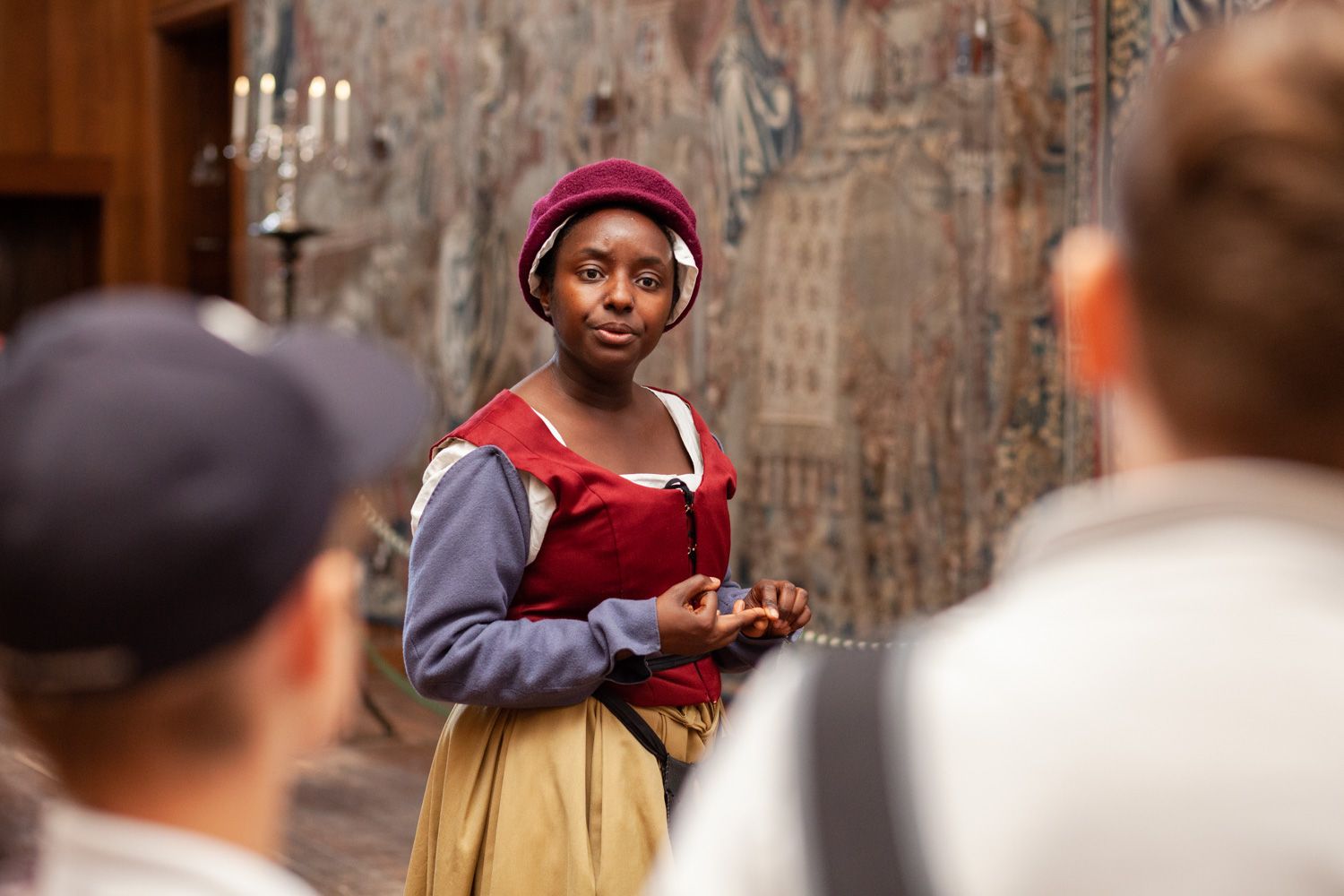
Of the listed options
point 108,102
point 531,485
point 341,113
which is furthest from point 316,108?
point 108,102

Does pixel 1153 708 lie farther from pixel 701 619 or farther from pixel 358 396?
pixel 701 619

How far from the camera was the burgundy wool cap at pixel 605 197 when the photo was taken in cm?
234

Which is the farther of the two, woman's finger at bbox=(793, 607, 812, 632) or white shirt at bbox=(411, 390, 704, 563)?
woman's finger at bbox=(793, 607, 812, 632)

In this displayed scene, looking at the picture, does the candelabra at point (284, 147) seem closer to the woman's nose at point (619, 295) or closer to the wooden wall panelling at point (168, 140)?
the woman's nose at point (619, 295)

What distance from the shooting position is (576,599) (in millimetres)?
2236

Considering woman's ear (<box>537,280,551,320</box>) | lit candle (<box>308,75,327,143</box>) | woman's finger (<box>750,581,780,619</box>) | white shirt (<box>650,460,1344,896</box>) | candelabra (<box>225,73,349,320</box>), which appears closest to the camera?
white shirt (<box>650,460,1344,896</box>)

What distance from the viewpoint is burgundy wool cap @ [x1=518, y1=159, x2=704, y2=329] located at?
2344 mm

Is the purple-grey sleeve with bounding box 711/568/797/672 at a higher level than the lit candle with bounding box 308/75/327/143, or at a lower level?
lower

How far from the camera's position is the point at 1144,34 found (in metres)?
5.28

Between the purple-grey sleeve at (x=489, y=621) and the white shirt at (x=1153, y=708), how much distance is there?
133 centimetres

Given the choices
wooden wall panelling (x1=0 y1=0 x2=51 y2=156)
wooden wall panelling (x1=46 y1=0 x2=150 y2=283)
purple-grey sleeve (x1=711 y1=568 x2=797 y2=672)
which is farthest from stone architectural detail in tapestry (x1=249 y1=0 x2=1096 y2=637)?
wooden wall panelling (x1=0 y1=0 x2=51 y2=156)

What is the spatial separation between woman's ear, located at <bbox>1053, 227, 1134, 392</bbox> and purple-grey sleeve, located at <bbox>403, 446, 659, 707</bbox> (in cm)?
136

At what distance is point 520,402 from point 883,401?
4.49 metres

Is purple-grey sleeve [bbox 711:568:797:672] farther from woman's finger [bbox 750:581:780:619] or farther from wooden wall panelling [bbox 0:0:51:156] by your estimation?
wooden wall panelling [bbox 0:0:51:156]
